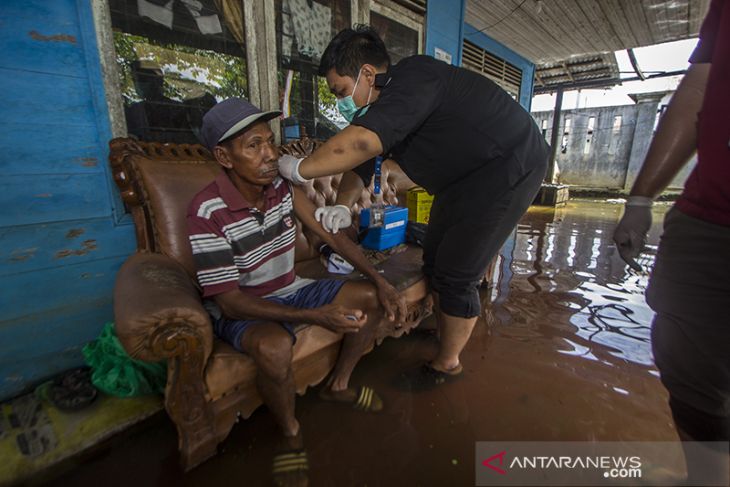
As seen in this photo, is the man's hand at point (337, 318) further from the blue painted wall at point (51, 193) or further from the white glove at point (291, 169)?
the blue painted wall at point (51, 193)

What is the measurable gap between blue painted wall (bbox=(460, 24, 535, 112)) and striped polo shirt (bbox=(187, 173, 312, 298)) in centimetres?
539

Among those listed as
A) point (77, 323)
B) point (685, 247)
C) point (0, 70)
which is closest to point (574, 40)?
point (685, 247)

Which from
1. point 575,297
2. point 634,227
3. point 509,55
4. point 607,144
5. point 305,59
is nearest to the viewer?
point 634,227

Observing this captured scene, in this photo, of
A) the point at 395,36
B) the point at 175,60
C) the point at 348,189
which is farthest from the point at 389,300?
the point at 395,36

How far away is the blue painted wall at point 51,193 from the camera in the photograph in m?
1.63

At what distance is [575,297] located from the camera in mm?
3137

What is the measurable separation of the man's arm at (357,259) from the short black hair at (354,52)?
2.34ft

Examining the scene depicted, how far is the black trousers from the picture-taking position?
167 cm

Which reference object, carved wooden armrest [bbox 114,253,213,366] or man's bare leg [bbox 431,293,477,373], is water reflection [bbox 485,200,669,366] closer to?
man's bare leg [bbox 431,293,477,373]

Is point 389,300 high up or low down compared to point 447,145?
down

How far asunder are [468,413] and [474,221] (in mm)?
1024

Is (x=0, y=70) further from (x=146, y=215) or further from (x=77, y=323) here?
(x=77, y=323)

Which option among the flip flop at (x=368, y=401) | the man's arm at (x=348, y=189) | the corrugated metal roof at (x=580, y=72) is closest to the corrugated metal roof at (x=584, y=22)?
the corrugated metal roof at (x=580, y=72)

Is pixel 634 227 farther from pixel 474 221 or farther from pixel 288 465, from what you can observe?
pixel 288 465
